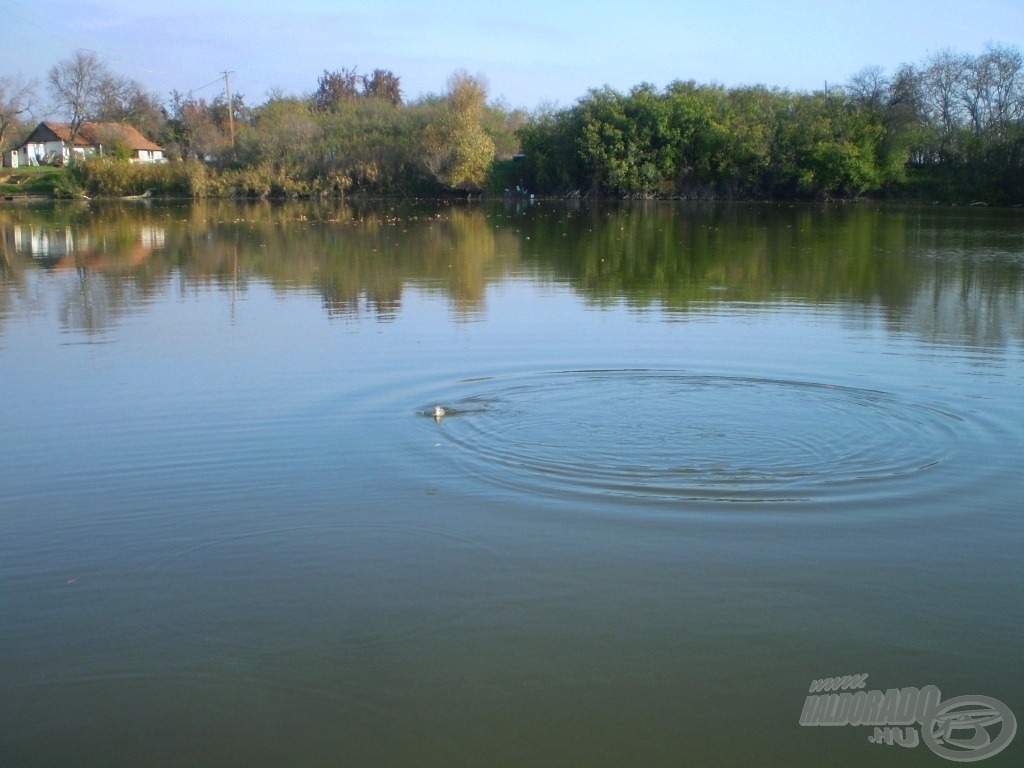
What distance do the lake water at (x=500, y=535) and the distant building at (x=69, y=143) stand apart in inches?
2540

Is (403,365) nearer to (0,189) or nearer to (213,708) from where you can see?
(213,708)

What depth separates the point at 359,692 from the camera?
4.22m

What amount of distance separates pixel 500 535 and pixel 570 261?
16.2 m

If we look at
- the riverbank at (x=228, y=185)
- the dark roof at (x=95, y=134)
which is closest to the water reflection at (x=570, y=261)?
the riverbank at (x=228, y=185)

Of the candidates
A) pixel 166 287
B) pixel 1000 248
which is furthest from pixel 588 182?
pixel 166 287

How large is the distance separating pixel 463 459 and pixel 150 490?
7.35ft

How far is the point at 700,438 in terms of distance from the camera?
293 inches

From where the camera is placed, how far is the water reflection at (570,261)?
14852 millimetres

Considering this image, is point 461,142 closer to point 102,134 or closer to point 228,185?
point 228,185

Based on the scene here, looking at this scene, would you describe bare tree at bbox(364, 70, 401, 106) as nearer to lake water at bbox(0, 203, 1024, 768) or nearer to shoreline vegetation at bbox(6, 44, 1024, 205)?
shoreline vegetation at bbox(6, 44, 1024, 205)

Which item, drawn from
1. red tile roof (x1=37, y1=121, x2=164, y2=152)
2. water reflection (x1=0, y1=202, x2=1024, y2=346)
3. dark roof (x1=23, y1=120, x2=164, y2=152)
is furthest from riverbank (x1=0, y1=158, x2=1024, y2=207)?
water reflection (x1=0, y1=202, x2=1024, y2=346)

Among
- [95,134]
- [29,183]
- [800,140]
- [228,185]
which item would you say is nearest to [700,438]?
[800,140]

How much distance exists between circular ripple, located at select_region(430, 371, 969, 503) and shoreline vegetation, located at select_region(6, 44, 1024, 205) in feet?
151

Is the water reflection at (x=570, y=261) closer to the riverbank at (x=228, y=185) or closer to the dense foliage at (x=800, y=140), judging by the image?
the dense foliage at (x=800, y=140)
